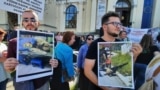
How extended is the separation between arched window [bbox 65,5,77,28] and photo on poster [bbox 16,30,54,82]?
70.9ft

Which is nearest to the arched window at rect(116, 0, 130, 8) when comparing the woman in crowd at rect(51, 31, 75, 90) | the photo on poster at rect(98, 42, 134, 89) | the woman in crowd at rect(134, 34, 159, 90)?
the woman in crowd at rect(134, 34, 159, 90)

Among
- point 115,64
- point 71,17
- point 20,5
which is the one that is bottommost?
point 115,64

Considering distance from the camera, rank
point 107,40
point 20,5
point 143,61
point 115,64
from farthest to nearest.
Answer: point 143,61, point 20,5, point 107,40, point 115,64

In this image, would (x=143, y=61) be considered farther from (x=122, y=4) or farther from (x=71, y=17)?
(x=71, y=17)

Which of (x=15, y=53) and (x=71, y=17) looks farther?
(x=71, y=17)

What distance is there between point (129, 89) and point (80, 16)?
21599mm

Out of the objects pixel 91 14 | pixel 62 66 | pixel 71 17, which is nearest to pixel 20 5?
pixel 62 66

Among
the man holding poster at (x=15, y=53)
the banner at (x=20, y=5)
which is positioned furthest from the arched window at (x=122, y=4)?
the man holding poster at (x=15, y=53)

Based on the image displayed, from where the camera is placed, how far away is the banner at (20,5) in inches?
112

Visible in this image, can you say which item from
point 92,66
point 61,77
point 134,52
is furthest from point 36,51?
point 61,77

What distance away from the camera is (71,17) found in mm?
23922

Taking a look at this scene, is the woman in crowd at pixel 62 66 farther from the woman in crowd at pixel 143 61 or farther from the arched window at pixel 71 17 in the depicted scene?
the arched window at pixel 71 17

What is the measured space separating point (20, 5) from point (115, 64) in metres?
1.78

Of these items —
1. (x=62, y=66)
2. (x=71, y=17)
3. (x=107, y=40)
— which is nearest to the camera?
(x=107, y=40)
